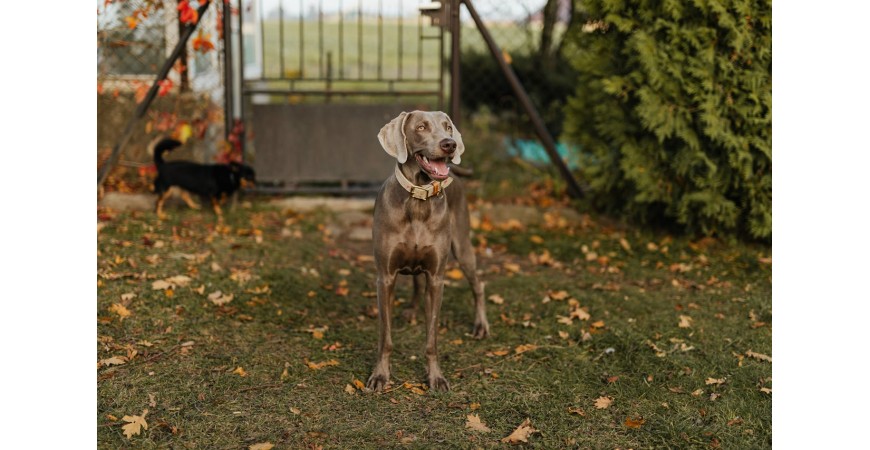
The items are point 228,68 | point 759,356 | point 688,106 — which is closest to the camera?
point 759,356

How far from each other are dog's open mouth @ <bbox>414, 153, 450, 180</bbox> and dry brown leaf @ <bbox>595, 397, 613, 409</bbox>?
1.28 metres

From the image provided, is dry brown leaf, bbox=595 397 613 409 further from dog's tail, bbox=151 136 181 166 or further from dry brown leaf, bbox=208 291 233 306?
dog's tail, bbox=151 136 181 166

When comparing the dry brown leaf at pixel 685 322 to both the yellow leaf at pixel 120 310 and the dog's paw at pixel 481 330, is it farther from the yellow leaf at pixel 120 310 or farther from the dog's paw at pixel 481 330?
the yellow leaf at pixel 120 310

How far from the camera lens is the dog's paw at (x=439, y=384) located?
3.94 metres

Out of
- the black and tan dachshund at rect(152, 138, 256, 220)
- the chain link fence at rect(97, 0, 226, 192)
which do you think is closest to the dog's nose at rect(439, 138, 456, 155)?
the black and tan dachshund at rect(152, 138, 256, 220)

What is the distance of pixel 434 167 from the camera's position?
11.8ft

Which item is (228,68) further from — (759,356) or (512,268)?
(759,356)

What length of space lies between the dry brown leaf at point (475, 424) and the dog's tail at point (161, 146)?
14.2 feet

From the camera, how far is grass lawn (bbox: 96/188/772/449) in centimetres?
352

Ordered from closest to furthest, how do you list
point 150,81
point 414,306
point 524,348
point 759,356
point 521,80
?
point 759,356
point 524,348
point 414,306
point 150,81
point 521,80

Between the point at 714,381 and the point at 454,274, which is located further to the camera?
the point at 454,274

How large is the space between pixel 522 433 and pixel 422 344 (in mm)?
1241

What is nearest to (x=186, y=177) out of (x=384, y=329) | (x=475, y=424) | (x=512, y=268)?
(x=512, y=268)

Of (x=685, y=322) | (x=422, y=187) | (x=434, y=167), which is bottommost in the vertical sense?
(x=685, y=322)
